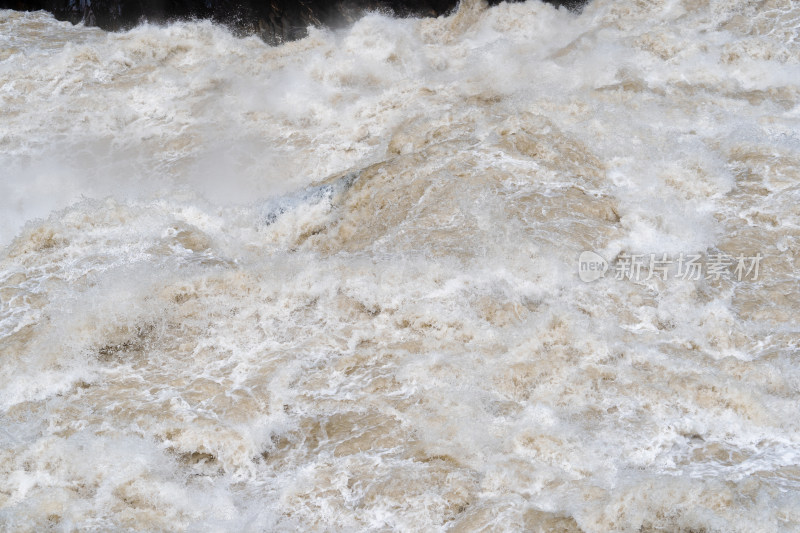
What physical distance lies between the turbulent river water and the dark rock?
230cm

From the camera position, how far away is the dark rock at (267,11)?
12758 millimetres

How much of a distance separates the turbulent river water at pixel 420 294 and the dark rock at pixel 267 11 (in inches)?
90.7

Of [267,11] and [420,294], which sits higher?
[267,11]

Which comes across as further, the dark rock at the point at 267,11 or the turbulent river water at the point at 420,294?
the dark rock at the point at 267,11

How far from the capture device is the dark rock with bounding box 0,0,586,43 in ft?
41.9

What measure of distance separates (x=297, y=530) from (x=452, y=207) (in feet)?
12.3

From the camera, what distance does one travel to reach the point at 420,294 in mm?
6102

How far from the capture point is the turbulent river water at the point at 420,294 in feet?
14.5

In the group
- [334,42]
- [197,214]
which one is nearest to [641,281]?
[197,214]

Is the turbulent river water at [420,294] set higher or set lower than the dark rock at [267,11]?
lower

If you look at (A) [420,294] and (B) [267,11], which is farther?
(B) [267,11]

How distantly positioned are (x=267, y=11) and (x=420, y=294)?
8.53m

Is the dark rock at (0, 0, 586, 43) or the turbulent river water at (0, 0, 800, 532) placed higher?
the dark rock at (0, 0, 586, 43)

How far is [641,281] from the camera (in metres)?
6.22
